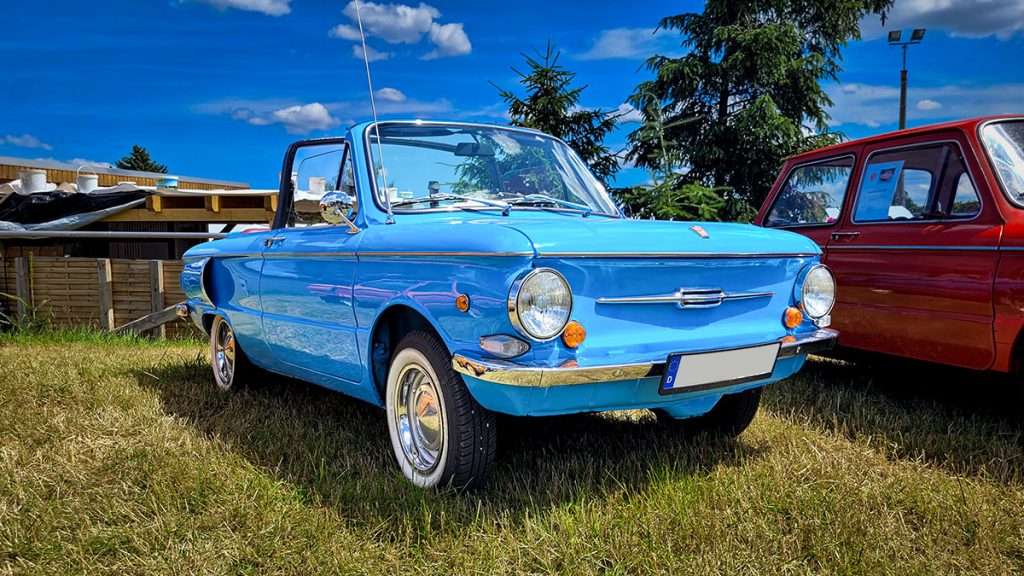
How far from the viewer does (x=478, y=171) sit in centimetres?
406

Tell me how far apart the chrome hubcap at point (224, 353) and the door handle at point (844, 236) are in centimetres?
414

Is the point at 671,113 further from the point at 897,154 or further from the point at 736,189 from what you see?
the point at 897,154

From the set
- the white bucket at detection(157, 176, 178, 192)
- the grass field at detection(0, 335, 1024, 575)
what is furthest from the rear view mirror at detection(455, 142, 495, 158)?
the white bucket at detection(157, 176, 178, 192)

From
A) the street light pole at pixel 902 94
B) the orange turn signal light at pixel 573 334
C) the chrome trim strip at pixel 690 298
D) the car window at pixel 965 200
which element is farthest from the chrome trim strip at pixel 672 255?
the street light pole at pixel 902 94

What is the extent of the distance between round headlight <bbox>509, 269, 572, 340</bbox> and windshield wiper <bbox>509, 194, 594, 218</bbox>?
1242 millimetres

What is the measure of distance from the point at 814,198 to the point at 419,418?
11.8 feet

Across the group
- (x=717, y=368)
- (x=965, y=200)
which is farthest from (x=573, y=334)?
(x=965, y=200)

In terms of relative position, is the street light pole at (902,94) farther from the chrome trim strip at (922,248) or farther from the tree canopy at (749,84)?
the chrome trim strip at (922,248)

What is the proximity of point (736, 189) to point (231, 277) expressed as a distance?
1184 cm

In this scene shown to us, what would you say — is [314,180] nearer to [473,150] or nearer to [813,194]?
[473,150]

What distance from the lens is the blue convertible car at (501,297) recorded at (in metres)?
2.64

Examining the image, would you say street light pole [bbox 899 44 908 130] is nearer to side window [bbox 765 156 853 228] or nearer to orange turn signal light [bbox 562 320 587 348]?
side window [bbox 765 156 853 228]

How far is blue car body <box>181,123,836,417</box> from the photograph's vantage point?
2.63 meters

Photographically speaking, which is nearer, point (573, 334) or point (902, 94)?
point (573, 334)
